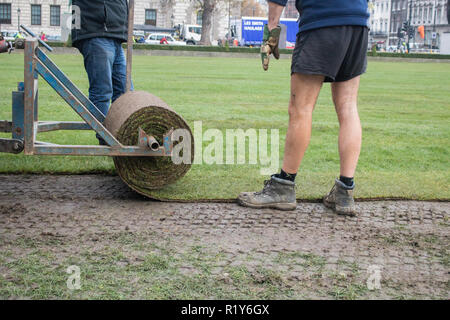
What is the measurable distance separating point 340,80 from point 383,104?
8686 mm

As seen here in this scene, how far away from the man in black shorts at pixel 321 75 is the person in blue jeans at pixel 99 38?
1.82 m

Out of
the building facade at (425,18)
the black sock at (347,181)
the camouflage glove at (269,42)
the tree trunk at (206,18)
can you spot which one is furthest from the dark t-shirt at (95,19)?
the building facade at (425,18)

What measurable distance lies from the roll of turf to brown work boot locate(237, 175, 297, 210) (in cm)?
59

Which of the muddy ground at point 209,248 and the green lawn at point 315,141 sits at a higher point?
the green lawn at point 315,141

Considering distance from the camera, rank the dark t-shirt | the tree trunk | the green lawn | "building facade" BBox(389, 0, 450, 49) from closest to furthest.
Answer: the green lawn < the dark t-shirt < the tree trunk < "building facade" BBox(389, 0, 450, 49)

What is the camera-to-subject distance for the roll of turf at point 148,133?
473 cm

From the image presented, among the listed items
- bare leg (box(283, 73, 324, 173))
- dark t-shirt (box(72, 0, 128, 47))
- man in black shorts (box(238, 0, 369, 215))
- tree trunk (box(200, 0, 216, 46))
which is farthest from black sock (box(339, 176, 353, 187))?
tree trunk (box(200, 0, 216, 46))

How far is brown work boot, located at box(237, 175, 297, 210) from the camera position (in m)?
4.62

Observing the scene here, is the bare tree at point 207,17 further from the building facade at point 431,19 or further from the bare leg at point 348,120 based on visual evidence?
the bare leg at point 348,120

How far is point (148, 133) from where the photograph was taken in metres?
4.84

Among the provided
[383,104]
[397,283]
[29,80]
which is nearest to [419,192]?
[397,283]

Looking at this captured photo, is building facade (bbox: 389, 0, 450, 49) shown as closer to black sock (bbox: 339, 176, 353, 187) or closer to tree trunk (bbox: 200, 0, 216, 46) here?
tree trunk (bbox: 200, 0, 216, 46)
